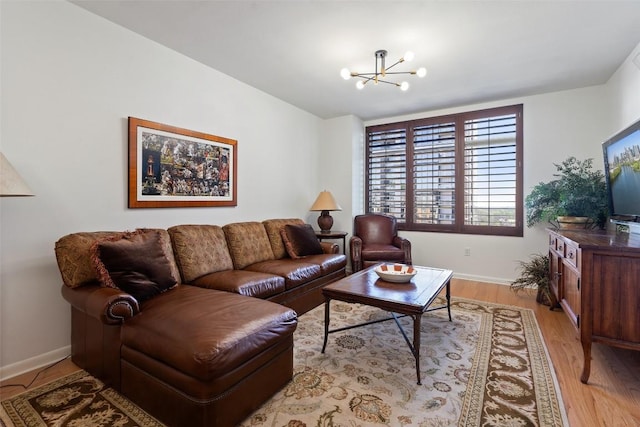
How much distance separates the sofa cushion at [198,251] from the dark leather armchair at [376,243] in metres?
1.71

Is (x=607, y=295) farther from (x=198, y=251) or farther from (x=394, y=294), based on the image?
(x=198, y=251)

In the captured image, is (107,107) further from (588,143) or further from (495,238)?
(588,143)

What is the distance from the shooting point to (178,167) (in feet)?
9.46

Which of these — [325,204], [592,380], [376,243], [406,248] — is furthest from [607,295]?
[325,204]

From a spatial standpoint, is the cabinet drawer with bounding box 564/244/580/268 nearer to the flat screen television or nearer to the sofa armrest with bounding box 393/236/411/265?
the flat screen television

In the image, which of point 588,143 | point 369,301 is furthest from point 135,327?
point 588,143

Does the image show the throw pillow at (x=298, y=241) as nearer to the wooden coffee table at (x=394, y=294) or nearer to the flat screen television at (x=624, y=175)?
the wooden coffee table at (x=394, y=294)

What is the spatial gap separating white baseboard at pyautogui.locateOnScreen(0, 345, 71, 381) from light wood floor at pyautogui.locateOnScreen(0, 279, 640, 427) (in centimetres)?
5

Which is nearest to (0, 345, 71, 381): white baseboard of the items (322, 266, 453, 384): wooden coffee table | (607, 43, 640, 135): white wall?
(322, 266, 453, 384): wooden coffee table

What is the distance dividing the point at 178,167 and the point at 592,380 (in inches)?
141

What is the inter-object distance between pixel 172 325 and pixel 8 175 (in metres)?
1.18

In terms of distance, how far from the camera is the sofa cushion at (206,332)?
1357 millimetres

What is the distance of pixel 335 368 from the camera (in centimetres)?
201

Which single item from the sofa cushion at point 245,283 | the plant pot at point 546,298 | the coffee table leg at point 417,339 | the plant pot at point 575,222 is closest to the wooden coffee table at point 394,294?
the coffee table leg at point 417,339
